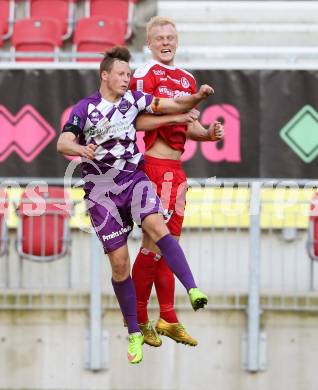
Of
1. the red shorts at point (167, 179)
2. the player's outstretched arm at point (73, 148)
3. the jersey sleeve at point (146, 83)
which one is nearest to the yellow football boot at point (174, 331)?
the red shorts at point (167, 179)

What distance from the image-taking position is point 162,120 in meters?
7.29

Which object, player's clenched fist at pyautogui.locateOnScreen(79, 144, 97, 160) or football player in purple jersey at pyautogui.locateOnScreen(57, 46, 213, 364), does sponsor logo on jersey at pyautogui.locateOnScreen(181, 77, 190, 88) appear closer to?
football player in purple jersey at pyautogui.locateOnScreen(57, 46, 213, 364)

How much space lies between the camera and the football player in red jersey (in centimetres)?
751

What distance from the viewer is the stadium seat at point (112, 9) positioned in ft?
50.2

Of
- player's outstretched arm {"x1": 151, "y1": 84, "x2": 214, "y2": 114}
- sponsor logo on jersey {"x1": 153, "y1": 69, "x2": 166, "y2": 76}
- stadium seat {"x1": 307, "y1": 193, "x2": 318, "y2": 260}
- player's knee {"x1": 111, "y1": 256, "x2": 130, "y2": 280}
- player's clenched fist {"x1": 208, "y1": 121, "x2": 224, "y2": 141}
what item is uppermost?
sponsor logo on jersey {"x1": 153, "y1": 69, "x2": 166, "y2": 76}

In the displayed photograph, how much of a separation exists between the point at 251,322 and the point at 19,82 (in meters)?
→ 3.55

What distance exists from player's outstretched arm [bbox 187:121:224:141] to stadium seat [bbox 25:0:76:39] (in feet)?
26.3

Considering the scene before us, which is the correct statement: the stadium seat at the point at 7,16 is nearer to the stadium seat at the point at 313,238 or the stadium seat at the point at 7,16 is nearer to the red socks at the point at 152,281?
the stadium seat at the point at 313,238

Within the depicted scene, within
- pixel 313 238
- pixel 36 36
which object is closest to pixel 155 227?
pixel 313 238

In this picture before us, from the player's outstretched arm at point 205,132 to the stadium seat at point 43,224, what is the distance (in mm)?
3600

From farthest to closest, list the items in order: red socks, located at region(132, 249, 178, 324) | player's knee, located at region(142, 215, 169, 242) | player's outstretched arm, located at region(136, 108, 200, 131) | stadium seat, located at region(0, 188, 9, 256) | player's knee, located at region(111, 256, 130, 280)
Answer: stadium seat, located at region(0, 188, 9, 256) < red socks, located at region(132, 249, 178, 324) < player's knee, located at region(111, 256, 130, 280) < player's knee, located at region(142, 215, 169, 242) < player's outstretched arm, located at region(136, 108, 200, 131)

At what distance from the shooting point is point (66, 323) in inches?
440

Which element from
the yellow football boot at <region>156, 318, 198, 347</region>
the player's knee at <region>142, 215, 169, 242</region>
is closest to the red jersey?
the player's knee at <region>142, 215, 169, 242</region>

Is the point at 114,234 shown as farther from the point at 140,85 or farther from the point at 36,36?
the point at 36,36
